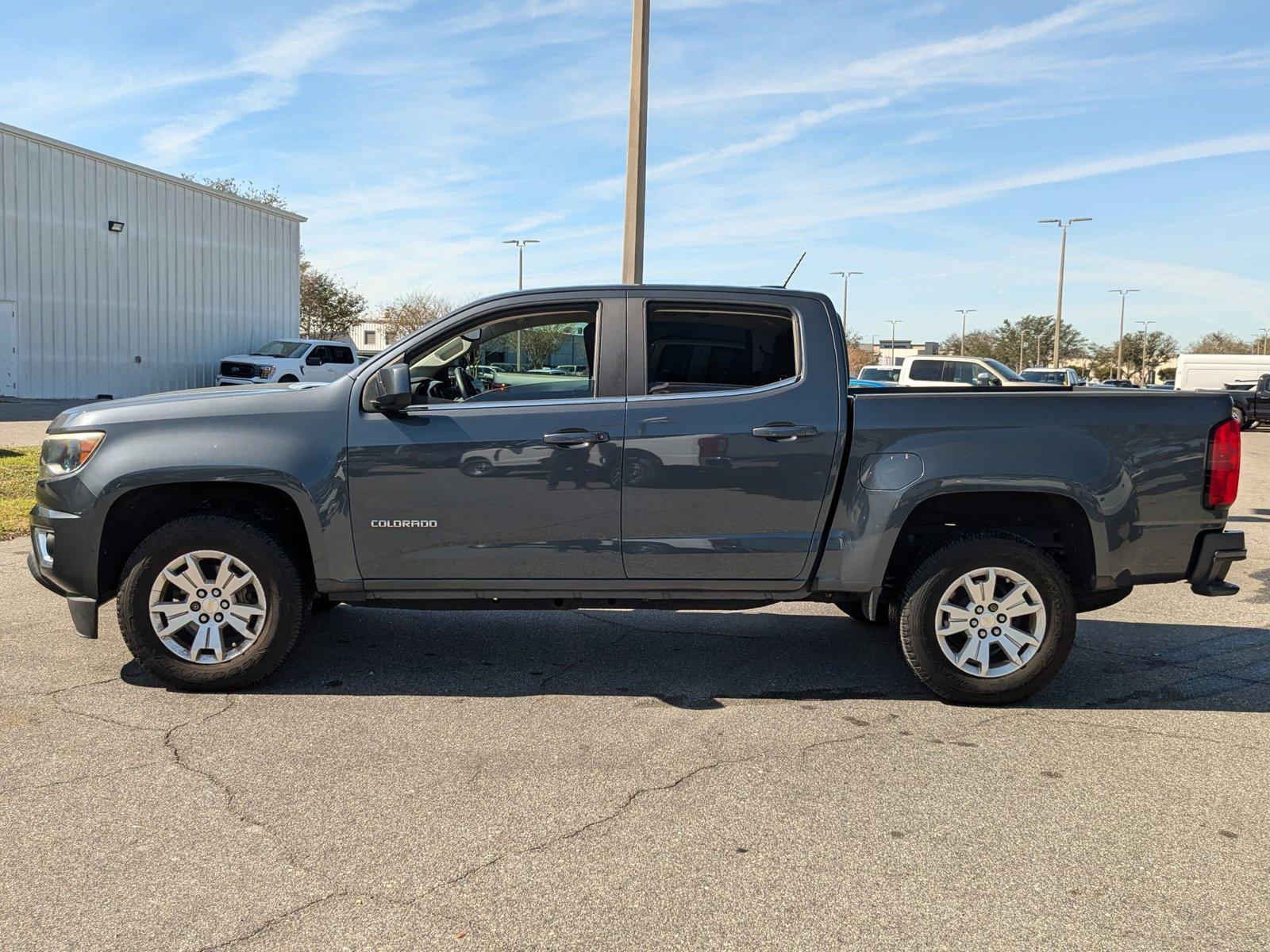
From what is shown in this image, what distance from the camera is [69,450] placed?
4.99m

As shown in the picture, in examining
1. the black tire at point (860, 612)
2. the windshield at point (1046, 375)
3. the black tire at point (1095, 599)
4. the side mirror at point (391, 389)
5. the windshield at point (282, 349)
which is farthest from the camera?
the windshield at point (1046, 375)

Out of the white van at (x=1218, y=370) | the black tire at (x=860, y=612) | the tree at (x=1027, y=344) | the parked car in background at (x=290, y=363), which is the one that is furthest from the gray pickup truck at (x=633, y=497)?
the tree at (x=1027, y=344)

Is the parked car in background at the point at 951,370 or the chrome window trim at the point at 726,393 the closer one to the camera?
the chrome window trim at the point at 726,393

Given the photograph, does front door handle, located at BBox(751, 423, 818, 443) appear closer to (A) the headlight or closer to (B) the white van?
(A) the headlight

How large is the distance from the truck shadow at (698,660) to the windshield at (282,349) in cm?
2431

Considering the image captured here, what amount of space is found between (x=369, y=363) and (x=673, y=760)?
90.7 inches

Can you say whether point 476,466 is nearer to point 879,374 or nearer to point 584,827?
point 584,827

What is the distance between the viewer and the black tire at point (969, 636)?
16.4 feet

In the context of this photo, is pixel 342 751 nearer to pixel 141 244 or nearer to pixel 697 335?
pixel 697 335

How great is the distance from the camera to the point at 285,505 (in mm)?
5156

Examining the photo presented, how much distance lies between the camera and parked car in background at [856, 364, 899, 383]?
2821 cm

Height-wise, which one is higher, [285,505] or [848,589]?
[285,505]

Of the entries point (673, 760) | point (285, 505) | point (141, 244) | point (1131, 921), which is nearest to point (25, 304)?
point (141, 244)

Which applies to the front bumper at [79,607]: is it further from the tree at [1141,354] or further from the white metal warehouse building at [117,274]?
the tree at [1141,354]
